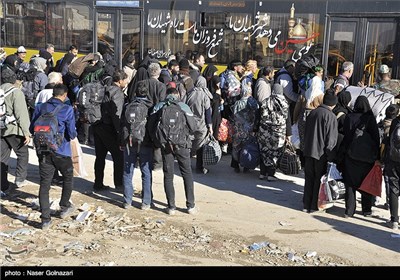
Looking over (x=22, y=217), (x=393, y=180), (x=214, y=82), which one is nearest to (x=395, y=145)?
(x=393, y=180)

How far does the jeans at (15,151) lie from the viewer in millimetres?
8438

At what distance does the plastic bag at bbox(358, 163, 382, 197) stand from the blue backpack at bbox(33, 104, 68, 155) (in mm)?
4054

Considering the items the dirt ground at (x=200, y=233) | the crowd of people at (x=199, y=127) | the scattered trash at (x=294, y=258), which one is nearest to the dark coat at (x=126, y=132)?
the crowd of people at (x=199, y=127)

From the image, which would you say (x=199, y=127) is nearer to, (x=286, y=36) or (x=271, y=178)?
(x=271, y=178)

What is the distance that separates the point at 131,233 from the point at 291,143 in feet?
12.1

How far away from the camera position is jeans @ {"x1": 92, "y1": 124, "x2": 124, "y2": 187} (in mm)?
8539

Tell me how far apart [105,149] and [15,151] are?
53.5 inches

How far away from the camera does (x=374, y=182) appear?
757cm

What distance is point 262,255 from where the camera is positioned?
641 cm

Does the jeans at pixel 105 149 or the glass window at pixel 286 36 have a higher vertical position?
the glass window at pixel 286 36

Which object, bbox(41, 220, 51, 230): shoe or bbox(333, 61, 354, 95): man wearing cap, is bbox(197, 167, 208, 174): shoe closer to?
bbox(333, 61, 354, 95): man wearing cap

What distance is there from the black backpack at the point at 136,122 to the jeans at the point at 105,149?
37.0 inches

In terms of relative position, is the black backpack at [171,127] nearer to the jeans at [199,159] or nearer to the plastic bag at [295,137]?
the jeans at [199,159]
